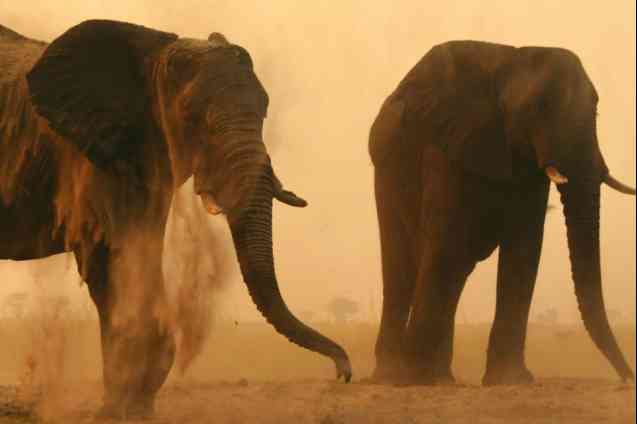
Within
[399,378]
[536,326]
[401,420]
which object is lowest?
[536,326]

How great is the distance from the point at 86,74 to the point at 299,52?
2556mm

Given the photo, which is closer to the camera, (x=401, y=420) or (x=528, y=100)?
(x=401, y=420)

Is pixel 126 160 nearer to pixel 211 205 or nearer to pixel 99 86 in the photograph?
pixel 99 86

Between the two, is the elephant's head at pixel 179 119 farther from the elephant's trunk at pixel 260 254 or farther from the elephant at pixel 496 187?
the elephant at pixel 496 187

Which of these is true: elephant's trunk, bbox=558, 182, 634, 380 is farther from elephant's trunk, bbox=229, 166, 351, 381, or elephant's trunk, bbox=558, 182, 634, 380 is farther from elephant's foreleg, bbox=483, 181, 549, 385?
elephant's trunk, bbox=229, 166, 351, 381

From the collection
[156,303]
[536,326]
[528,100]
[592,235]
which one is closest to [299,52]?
[528,100]

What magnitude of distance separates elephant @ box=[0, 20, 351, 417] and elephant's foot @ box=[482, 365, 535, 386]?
3.05 metres

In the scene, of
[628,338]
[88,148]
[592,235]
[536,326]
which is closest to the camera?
[88,148]

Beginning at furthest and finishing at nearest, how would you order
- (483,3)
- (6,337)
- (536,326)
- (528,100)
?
(536,326) < (6,337) < (483,3) < (528,100)

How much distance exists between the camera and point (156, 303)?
588cm

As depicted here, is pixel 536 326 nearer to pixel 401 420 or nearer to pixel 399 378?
pixel 399 378

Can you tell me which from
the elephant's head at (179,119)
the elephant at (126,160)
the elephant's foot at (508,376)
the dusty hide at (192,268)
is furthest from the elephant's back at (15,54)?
the elephant's foot at (508,376)

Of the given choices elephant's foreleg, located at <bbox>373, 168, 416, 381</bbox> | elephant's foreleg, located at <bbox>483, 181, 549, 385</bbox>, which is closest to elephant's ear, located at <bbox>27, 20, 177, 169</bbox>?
elephant's foreleg, located at <bbox>483, 181, 549, 385</bbox>

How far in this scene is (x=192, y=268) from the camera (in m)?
6.30
